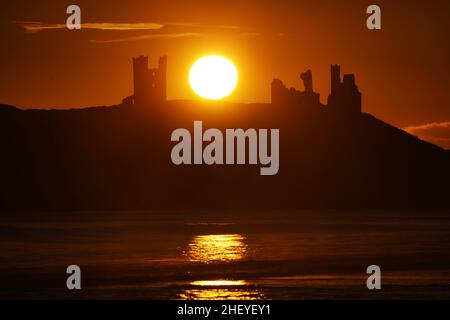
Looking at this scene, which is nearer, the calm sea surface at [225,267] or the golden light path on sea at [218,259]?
the golden light path on sea at [218,259]

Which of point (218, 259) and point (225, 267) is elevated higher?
point (218, 259)

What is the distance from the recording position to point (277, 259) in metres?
71.2

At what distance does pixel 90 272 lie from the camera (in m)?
59.2

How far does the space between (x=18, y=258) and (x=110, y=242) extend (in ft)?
84.0

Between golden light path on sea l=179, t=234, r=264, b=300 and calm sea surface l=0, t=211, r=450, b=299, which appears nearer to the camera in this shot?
golden light path on sea l=179, t=234, r=264, b=300

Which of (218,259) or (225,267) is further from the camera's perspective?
(218,259)

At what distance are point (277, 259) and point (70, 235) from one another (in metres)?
47.6
